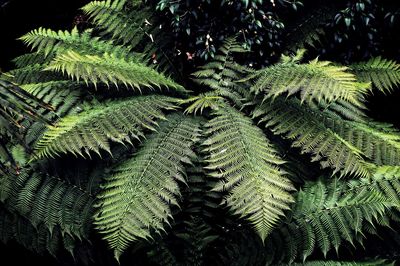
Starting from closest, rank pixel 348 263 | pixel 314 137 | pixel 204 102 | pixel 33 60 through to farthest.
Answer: pixel 348 263 → pixel 314 137 → pixel 204 102 → pixel 33 60

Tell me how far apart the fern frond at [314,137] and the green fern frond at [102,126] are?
63cm

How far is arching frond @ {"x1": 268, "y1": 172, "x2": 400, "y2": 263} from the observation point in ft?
8.27

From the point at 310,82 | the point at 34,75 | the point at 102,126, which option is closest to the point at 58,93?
the point at 34,75

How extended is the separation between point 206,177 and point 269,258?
55 cm

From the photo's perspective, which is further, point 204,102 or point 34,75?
point 34,75

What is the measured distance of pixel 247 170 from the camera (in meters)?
2.48

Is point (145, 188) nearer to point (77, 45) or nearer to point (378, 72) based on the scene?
point (77, 45)

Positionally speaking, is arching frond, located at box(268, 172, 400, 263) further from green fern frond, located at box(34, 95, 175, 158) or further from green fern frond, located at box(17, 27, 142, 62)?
green fern frond, located at box(17, 27, 142, 62)

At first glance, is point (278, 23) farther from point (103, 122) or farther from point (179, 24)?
point (103, 122)

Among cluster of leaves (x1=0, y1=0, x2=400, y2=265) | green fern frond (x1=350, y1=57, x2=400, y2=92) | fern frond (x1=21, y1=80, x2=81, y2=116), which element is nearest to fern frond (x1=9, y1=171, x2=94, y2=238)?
cluster of leaves (x1=0, y1=0, x2=400, y2=265)

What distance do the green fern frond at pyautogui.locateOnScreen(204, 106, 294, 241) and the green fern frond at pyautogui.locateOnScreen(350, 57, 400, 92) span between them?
0.93 meters

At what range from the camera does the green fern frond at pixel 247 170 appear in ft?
7.69

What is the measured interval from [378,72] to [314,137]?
882mm

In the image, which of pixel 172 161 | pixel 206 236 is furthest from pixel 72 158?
pixel 206 236
